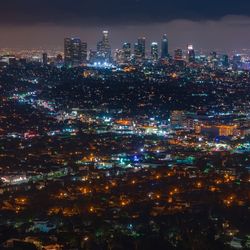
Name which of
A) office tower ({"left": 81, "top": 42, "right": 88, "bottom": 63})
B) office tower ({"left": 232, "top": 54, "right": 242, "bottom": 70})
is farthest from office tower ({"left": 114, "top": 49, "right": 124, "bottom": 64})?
office tower ({"left": 232, "top": 54, "right": 242, "bottom": 70})

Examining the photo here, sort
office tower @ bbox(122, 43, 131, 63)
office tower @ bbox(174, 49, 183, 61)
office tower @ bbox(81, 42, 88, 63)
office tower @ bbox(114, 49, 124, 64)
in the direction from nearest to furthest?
office tower @ bbox(81, 42, 88, 63) → office tower @ bbox(174, 49, 183, 61) → office tower @ bbox(114, 49, 124, 64) → office tower @ bbox(122, 43, 131, 63)

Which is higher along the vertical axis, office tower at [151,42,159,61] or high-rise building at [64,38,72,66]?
high-rise building at [64,38,72,66]

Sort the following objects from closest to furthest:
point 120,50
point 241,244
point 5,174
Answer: point 241,244 → point 5,174 → point 120,50

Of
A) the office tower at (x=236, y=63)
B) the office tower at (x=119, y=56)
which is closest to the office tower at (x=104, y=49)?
the office tower at (x=119, y=56)

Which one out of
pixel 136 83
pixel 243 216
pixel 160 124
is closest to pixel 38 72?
pixel 136 83

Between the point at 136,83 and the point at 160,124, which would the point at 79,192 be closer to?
the point at 160,124

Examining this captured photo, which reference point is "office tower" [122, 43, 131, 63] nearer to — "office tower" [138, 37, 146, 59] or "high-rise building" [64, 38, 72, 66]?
"office tower" [138, 37, 146, 59]

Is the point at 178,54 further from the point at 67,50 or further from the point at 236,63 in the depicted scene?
the point at 67,50
